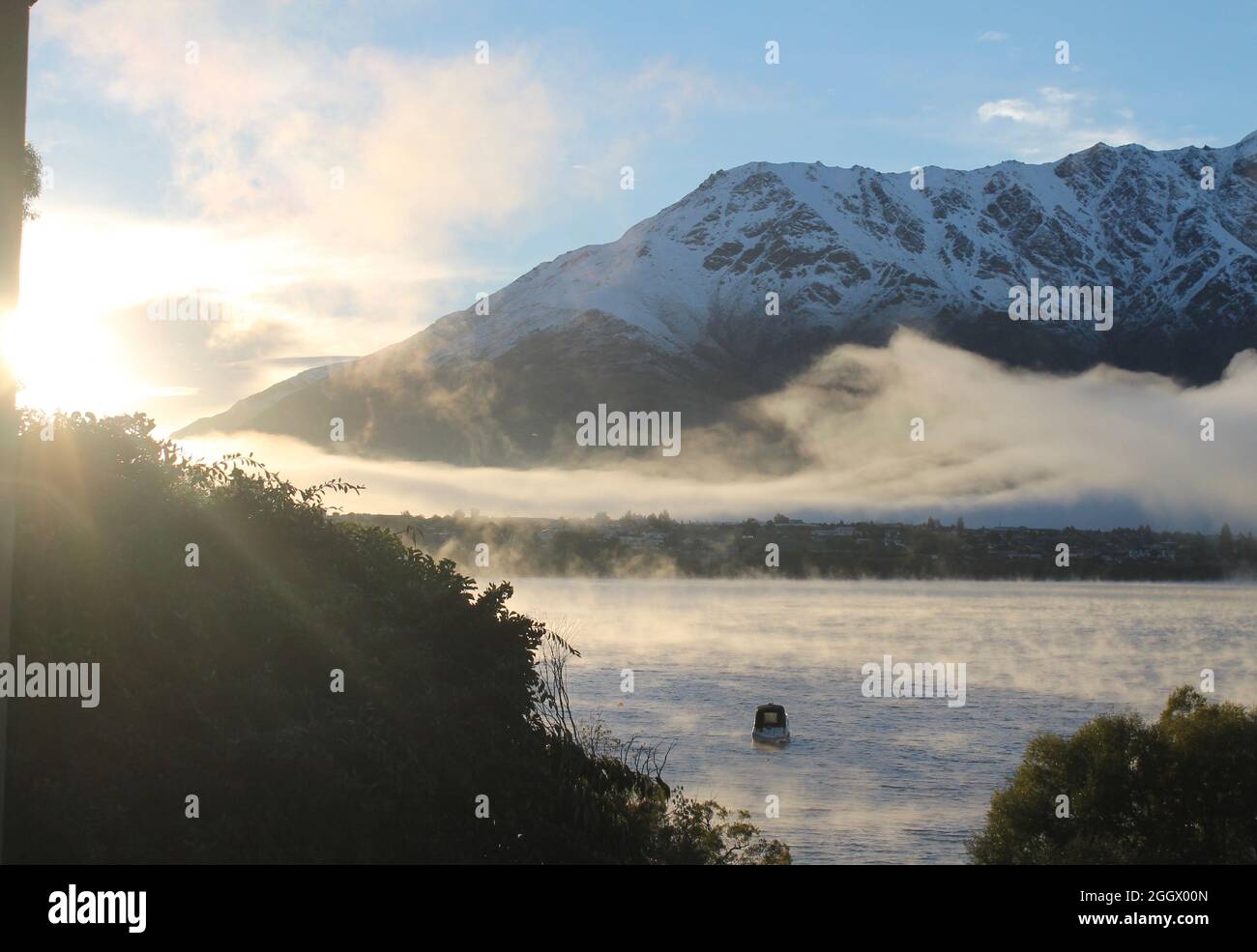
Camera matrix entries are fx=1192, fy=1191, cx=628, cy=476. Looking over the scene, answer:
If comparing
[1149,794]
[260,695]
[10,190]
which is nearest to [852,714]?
[1149,794]

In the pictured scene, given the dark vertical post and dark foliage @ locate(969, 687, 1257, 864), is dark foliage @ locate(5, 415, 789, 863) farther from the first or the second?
dark foliage @ locate(969, 687, 1257, 864)

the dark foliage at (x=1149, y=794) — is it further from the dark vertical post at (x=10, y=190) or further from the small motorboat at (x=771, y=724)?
the small motorboat at (x=771, y=724)

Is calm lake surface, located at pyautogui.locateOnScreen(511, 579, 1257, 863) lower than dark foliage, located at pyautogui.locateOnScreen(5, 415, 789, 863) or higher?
lower

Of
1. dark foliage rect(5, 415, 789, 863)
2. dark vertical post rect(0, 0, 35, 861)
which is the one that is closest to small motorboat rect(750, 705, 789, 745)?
dark foliage rect(5, 415, 789, 863)

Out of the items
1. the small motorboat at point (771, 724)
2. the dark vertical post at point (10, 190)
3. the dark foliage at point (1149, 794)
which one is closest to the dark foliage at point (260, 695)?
the dark vertical post at point (10, 190)

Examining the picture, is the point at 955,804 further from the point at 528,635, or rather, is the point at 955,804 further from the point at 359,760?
the point at 359,760

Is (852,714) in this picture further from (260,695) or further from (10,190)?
(10,190)

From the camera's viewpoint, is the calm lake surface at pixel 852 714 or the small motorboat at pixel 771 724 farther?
the small motorboat at pixel 771 724
